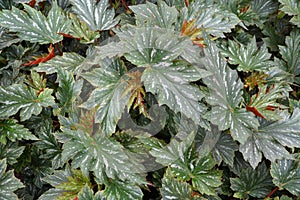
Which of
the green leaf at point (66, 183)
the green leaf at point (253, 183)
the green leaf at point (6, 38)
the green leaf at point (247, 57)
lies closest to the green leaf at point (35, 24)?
the green leaf at point (6, 38)

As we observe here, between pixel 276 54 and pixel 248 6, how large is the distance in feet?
1.05

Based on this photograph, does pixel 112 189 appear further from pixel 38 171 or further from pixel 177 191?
pixel 38 171

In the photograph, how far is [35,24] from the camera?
5.35 feet

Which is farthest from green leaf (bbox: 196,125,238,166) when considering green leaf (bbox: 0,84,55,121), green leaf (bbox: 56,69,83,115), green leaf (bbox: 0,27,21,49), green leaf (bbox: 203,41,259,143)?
green leaf (bbox: 0,27,21,49)

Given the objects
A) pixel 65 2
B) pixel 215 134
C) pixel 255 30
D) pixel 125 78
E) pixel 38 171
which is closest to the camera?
pixel 125 78

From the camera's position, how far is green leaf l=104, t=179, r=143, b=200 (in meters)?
1.41

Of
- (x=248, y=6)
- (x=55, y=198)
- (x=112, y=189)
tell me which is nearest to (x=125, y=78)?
(x=112, y=189)

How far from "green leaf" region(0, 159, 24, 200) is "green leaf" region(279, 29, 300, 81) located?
1.35 metres

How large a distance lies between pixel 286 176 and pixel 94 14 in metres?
1.05

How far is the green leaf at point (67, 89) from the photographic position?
4.97 ft

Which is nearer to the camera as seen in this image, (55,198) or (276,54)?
(55,198)

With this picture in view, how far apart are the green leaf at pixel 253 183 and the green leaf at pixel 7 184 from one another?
87cm

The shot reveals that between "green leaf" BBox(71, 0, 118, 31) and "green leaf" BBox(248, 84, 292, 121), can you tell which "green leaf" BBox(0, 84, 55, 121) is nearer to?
"green leaf" BBox(71, 0, 118, 31)

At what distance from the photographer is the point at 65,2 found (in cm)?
192
